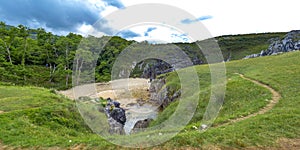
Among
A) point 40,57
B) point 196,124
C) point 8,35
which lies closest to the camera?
point 196,124

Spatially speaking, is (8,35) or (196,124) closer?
(196,124)

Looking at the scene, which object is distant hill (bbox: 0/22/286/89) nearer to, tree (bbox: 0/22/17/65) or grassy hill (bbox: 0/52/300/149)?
tree (bbox: 0/22/17/65)

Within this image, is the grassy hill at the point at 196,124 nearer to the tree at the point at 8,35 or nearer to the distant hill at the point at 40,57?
the distant hill at the point at 40,57

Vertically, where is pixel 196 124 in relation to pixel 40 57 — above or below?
below

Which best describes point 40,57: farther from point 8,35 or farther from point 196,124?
point 196,124

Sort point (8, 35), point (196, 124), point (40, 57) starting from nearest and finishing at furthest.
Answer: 1. point (196, 124)
2. point (8, 35)
3. point (40, 57)

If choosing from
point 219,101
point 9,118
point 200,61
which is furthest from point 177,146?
point 200,61

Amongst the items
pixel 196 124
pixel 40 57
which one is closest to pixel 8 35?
pixel 40 57

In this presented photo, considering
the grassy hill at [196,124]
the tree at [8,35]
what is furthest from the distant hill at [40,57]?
the grassy hill at [196,124]

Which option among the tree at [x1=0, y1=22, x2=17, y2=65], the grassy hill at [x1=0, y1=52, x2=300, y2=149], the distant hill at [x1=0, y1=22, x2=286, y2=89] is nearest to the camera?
the grassy hill at [x1=0, y1=52, x2=300, y2=149]

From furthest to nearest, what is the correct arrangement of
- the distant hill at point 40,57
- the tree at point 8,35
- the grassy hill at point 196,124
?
the tree at point 8,35 → the distant hill at point 40,57 → the grassy hill at point 196,124

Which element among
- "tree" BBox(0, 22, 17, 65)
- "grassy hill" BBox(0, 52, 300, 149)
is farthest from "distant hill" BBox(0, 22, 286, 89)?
"grassy hill" BBox(0, 52, 300, 149)

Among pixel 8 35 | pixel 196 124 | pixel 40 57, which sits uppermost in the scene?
pixel 8 35

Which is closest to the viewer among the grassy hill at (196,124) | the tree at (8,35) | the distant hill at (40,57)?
the grassy hill at (196,124)
